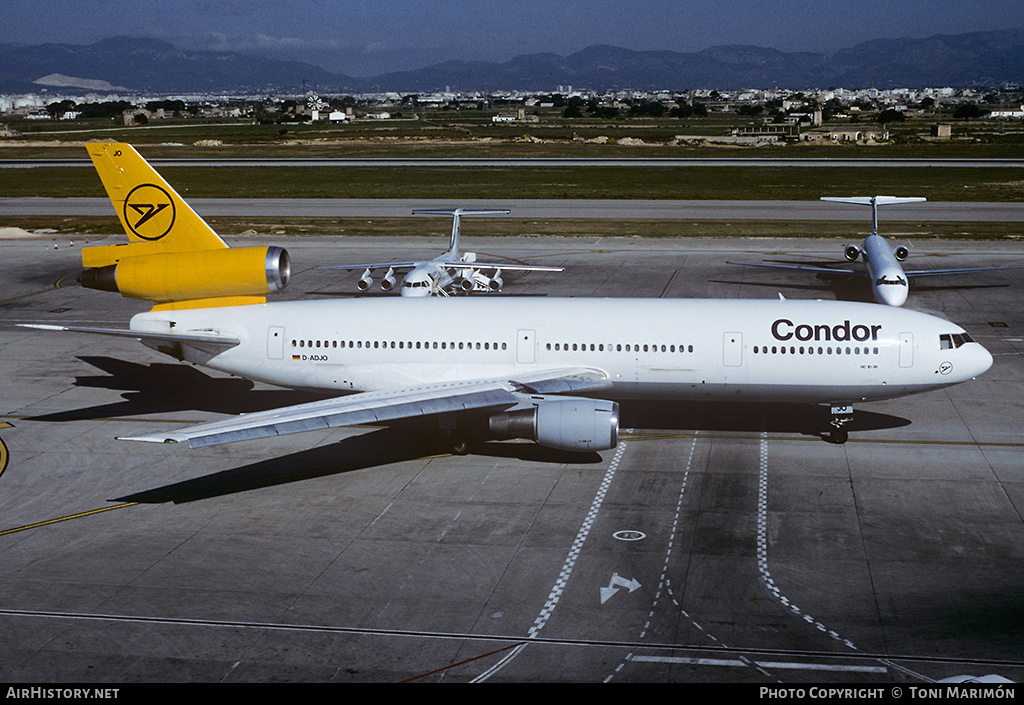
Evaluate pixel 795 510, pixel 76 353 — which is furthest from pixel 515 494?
pixel 76 353

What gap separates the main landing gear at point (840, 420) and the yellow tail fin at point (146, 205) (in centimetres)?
2193

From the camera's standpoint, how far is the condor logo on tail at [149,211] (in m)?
30.7

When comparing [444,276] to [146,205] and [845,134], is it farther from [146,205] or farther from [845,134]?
[845,134]

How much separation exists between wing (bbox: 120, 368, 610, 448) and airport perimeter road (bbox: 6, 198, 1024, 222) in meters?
55.4

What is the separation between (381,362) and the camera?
30156mm

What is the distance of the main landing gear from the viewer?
1185 inches

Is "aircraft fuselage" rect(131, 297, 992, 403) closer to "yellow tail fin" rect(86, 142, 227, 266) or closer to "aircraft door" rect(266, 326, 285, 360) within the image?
"aircraft door" rect(266, 326, 285, 360)

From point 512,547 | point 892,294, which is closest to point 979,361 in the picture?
point 892,294

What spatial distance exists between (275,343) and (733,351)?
15125 millimetres

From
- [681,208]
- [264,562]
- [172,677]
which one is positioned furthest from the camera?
[681,208]

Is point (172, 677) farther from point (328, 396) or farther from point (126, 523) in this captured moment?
point (328, 396)

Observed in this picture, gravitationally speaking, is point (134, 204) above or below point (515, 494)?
above

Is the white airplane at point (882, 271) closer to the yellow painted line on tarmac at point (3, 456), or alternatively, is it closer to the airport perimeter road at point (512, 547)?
the airport perimeter road at point (512, 547)

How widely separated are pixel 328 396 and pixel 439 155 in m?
118
